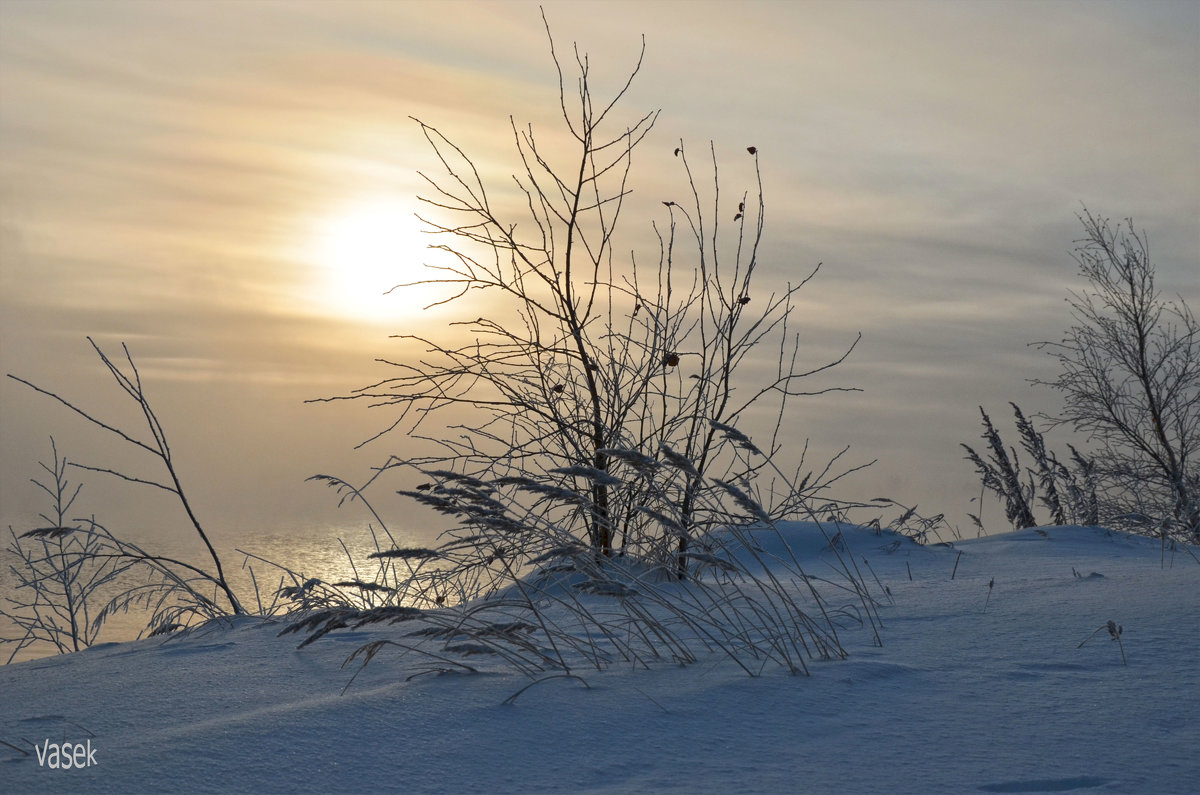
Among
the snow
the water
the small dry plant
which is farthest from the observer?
the water

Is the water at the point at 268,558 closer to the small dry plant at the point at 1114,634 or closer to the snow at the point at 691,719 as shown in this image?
the snow at the point at 691,719

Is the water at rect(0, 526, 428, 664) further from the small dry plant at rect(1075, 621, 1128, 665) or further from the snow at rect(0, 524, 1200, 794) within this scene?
the small dry plant at rect(1075, 621, 1128, 665)

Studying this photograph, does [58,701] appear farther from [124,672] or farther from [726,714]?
[726,714]

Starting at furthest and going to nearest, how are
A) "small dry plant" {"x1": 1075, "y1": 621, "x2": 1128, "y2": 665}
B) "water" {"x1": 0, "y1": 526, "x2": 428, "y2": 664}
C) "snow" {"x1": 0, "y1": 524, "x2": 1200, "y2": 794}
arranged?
1. "water" {"x1": 0, "y1": 526, "x2": 428, "y2": 664}
2. "small dry plant" {"x1": 1075, "y1": 621, "x2": 1128, "y2": 665}
3. "snow" {"x1": 0, "y1": 524, "x2": 1200, "y2": 794}

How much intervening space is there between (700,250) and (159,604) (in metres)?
3.01

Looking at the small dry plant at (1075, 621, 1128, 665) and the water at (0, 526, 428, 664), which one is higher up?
the water at (0, 526, 428, 664)

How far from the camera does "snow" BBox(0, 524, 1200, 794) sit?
161 centimetres

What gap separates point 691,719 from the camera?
6.28 feet

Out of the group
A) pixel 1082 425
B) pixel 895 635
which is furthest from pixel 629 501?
pixel 1082 425

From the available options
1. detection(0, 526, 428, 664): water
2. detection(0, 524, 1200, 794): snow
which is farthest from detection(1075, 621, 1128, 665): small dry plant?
detection(0, 526, 428, 664): water

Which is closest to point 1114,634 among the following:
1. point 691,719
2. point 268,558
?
point 691,719

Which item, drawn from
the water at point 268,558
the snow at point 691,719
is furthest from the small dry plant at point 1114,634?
the water at point 268,558

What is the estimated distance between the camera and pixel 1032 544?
5234mm

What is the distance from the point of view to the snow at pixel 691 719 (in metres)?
1.61
